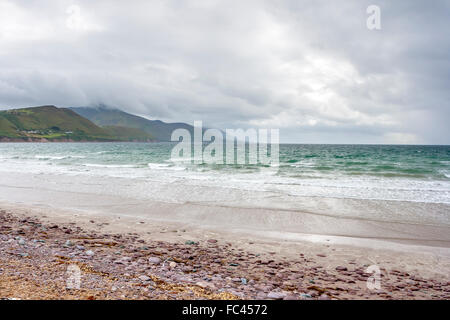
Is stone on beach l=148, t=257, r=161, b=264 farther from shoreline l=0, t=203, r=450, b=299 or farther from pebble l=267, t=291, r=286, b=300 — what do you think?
pebble l=267, t=291, r=286, b=300

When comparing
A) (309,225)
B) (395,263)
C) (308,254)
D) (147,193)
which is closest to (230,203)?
(309,225)

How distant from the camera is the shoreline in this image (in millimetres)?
4676

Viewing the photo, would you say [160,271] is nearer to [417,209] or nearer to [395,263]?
[395,263]

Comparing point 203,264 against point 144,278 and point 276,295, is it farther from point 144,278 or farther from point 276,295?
point 276,295

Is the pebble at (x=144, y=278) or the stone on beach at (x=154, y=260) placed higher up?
the pebble at (x=144, y=278)

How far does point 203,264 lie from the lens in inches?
253

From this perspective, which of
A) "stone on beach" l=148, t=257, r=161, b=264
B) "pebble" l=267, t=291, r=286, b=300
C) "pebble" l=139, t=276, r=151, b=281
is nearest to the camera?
"pebble" l=267, t=291, r=286, b=300

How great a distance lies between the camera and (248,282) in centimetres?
541

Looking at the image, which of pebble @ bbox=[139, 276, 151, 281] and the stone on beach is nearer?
pebble @ bbox=[139, 276, 151, 281]

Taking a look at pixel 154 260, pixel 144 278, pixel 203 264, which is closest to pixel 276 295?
pixel 203 264

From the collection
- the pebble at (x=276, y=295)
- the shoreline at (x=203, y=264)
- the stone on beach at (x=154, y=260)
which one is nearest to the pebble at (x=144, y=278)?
the shoreline at (x=203, y=264)

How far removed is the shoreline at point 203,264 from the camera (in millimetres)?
4676

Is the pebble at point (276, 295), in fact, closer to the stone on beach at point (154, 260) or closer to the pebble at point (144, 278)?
the pebble at point (144, 278)

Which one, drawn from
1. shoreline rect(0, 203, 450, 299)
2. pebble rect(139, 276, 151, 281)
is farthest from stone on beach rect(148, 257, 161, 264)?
pebble rect(139, 276, 151, 281)
